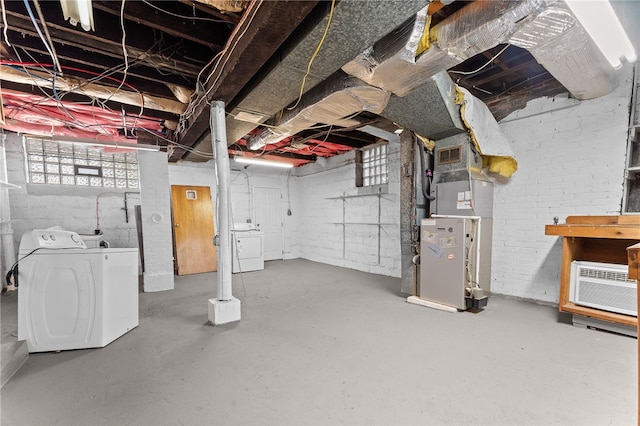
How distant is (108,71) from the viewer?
2453 millimetres

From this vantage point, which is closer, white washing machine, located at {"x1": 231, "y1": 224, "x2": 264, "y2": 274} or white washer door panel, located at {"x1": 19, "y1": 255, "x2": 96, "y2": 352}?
white washer door panel, located at {"x1": 19, "y1": 255, "x2": 96, "y2": 352}

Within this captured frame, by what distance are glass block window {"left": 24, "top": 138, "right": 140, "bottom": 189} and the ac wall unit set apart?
264 inches

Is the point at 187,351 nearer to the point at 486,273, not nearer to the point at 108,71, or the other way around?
the point at 108,71

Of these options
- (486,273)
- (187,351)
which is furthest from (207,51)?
(486,273)

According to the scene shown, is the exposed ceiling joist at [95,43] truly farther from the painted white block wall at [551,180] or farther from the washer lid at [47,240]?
the painted white block wall at [551,180]

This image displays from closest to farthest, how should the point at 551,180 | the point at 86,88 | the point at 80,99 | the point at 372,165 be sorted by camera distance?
1. the point at 86,88
2. the point at 551,180
3. the point at 80,99
4. the point at 372,165

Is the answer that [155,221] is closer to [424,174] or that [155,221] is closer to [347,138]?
[347,138]

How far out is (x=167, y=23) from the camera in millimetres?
1968

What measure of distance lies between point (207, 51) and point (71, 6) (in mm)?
1217

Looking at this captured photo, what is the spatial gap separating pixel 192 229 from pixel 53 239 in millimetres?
2869


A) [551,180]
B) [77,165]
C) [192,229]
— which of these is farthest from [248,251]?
[551,180]

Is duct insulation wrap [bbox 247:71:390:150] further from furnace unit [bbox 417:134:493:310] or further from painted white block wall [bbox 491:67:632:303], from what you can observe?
painted white block wall [bbox 491:67:632:303]

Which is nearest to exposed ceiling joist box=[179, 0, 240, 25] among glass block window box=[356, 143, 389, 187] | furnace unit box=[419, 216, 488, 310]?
furnace unit box=[419, 216, 488, 310]

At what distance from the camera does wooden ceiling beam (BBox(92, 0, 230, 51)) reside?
71.9 inches
